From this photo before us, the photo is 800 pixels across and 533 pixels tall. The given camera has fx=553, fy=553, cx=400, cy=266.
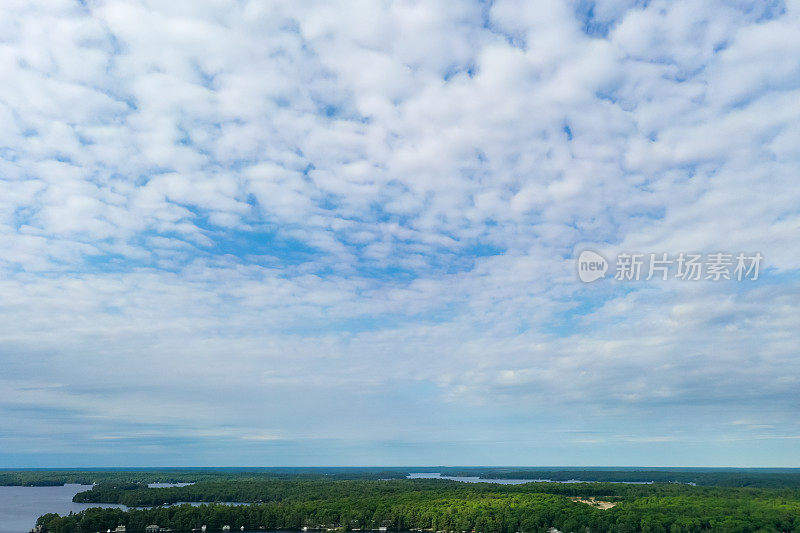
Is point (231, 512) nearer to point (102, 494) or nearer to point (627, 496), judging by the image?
point (102, 494)

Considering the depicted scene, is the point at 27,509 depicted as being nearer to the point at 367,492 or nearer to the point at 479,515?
the point at 367,492

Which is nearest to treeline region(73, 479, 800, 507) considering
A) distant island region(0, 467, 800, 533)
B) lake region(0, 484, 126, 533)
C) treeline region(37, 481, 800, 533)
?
distant island region(0, 467, 800, 533)

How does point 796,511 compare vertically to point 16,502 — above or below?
above

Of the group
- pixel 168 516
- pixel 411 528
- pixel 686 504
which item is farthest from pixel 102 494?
pixel 686 504

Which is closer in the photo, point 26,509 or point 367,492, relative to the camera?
point 26,509

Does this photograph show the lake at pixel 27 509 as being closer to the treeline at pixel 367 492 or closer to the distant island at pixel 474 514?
the treeline at pixel 367 492

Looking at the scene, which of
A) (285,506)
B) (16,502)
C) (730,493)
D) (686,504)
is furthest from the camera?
(16,502)

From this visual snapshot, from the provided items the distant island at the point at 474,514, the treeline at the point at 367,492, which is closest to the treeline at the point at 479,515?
the distant island at the point at 474,514

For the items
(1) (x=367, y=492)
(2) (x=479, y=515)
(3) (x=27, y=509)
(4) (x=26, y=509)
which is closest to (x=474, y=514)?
(2) (x=479, y=515)
